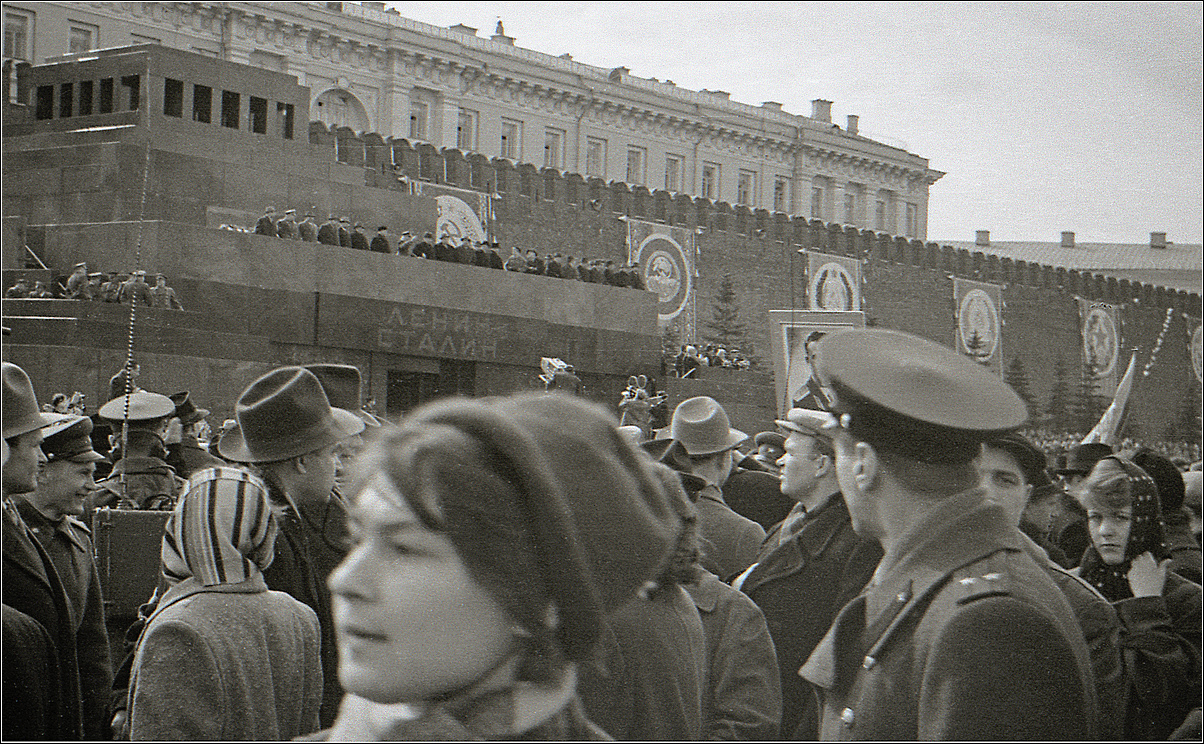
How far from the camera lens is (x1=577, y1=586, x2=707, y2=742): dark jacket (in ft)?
4.99

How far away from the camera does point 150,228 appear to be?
456 inches

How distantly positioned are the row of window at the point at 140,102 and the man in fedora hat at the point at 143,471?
9.65 metres

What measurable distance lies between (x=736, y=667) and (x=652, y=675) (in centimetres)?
37

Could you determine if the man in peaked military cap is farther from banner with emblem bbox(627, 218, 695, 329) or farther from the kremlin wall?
banner with emblem bbox(627, 218, 695, 329)

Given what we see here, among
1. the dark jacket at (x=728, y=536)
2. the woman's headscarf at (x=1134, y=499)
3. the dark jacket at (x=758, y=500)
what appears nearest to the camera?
the woman's headscarf at (x=1134, y=499)

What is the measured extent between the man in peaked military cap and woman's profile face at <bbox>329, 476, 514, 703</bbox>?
535mm

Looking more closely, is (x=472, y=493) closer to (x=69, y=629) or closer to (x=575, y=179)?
(x=69, y=629)

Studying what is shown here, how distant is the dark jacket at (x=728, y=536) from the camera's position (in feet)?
9.78

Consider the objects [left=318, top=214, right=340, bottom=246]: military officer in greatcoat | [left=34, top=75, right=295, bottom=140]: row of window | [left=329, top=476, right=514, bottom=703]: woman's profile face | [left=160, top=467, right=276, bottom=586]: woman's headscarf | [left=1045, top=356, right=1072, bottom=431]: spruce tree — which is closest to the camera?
[left=329, top=476, right=514, bottom=703]: woman's profile face

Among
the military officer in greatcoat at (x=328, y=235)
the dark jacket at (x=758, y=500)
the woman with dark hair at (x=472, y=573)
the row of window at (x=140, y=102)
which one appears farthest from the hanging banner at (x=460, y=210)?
the woman with dark hair at (x=472, y=573)

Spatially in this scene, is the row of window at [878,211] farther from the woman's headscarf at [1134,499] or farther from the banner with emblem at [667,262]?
the banner with emblem at [667,262]

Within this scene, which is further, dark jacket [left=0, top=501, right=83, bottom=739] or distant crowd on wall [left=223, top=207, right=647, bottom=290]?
distant crowd on wall [left=223, top=207, right=647, bottom=290]

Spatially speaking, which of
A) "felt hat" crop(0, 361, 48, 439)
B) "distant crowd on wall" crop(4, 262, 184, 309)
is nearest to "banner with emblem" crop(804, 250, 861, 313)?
"felt hat" crop(0, 361, 48, 439)

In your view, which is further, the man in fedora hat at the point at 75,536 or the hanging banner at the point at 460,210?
the hanging banner at the point at 460,210
